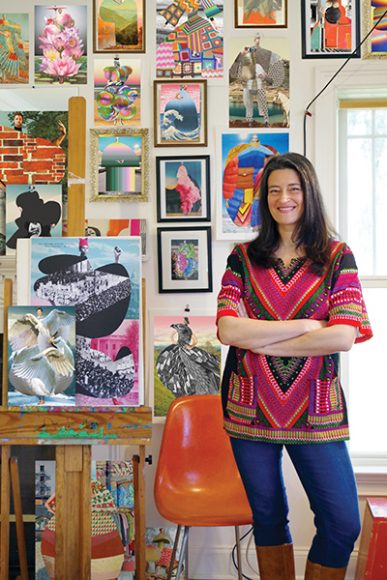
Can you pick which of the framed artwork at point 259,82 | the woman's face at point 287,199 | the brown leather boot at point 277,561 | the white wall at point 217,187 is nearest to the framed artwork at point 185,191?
the white wall at point 217,187

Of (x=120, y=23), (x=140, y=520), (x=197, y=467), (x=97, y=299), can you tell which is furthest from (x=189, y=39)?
(x=140, y=520)

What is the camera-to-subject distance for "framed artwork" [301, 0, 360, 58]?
3096 mm

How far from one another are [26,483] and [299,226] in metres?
1.68

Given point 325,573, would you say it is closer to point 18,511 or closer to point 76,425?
point 76,425

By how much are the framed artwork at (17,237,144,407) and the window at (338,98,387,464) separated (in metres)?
1.30

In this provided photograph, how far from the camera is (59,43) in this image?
10.2 feet

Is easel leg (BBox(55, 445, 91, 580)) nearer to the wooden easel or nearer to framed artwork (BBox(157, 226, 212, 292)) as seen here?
the wooden easel

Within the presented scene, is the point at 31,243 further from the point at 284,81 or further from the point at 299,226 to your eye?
the point at 284,81

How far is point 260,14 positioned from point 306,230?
56.0 inches

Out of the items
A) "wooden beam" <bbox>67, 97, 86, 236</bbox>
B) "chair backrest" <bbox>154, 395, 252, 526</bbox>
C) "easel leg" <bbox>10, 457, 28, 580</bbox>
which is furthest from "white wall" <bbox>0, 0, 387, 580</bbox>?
"wooden beam" <bbox>67, 97, 86, 236</bbox>

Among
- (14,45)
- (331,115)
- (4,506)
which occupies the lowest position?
(4,506)

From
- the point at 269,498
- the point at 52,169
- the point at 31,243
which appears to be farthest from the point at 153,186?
the point at 269,498

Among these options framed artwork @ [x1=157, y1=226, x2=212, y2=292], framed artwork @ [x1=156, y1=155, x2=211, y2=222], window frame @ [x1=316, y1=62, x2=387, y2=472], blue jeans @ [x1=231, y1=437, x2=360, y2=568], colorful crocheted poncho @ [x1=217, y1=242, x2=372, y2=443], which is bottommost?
blue jeans @ [x1=231, y1=437, x2=360, y2=568]

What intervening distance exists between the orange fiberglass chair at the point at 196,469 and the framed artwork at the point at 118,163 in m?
0.92
